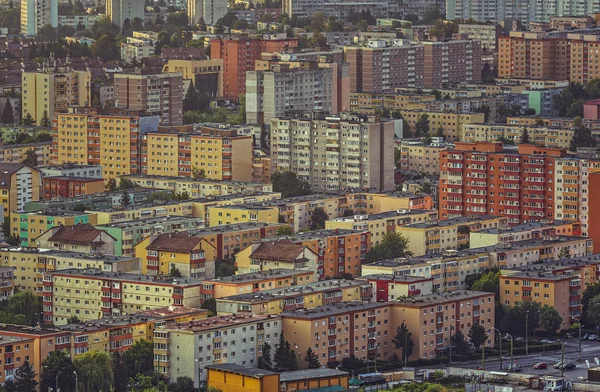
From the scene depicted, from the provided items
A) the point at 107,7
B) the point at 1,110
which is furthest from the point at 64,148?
the point at 107,7

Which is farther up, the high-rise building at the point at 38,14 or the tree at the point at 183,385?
the high-rise building at the point at 38,14

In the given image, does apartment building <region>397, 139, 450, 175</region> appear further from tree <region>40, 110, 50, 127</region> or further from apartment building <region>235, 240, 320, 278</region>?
apartment building <region>235, 240, 320, 278</region>

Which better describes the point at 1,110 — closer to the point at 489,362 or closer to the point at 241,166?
the point at 241,166

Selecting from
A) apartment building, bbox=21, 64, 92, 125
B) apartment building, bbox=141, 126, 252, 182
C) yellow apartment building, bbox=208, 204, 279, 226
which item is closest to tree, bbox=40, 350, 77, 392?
yellow apartment building, bbox=208, 204, 279, 226

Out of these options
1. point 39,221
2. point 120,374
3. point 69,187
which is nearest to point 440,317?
point 120,374

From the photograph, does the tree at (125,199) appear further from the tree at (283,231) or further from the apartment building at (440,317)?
the apartment building at (440,317)

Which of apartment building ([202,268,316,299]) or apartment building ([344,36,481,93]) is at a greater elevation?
apartment building ([344,36,481,93])

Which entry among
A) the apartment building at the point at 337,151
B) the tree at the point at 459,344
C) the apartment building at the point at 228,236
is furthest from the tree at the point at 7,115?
the tree at the point at 459,344
